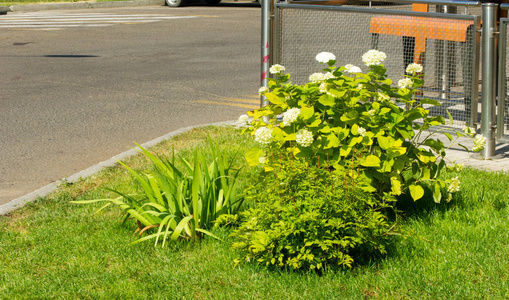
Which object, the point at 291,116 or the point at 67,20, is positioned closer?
the point at 291,116

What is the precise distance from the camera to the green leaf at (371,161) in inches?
154

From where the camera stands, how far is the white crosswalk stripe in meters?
18.6

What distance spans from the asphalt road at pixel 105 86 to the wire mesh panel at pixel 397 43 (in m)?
1.65

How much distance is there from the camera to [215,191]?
4.54m

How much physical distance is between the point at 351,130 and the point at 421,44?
2.94m

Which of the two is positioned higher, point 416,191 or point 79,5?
point 79,5

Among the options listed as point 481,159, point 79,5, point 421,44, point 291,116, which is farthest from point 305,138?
point 79,5

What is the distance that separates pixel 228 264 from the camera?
3977mm

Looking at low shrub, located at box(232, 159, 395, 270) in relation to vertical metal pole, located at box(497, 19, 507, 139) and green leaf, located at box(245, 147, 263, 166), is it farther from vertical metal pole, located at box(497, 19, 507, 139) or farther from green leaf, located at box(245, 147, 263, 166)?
vertical metal pole, located at box(497, 19, 507, 139)

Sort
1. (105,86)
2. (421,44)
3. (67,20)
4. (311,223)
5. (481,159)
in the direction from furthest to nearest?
(67,20) < (105,86) < (421,44) < (481,159) < (311,223)

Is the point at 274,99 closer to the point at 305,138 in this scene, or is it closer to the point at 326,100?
the point at 326,100

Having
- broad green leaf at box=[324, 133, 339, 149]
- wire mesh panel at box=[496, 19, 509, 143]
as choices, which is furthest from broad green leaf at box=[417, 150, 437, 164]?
wire mesh panel at box=[496, 19, 509, 143]

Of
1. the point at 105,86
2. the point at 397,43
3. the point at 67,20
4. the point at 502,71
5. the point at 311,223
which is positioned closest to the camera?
A: the point at 311,223

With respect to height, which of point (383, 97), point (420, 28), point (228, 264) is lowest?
point (228, 264)
